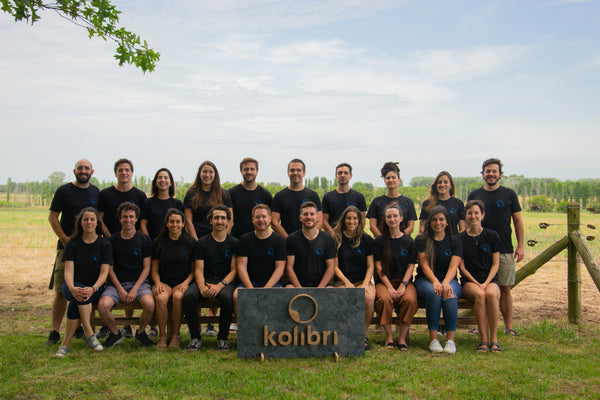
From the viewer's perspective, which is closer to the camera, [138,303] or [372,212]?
[138,303]

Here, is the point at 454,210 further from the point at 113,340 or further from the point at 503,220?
the point at 113,340

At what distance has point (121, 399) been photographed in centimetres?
473

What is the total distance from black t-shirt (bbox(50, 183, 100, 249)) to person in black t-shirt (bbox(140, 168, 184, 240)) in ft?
2.34

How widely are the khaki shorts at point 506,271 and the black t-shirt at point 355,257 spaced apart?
1900 mm

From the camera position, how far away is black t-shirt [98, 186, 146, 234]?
279 inches

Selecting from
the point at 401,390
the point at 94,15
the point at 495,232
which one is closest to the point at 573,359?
the point at 495,232

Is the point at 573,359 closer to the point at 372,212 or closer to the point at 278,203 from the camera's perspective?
the point at 372,212

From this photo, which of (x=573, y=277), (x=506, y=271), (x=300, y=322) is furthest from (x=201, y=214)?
(x=573, y=277)

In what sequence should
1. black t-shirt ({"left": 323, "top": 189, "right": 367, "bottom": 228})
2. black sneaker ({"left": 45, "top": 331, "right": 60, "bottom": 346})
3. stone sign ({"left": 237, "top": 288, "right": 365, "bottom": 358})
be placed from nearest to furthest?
stone sign ({"left": 237, "top": 288, "right": 365, "bottom": 358}), black sneaker ({"left": 45, "top": 331, "right": 60, "bottom": 346}), black t-shirt ({"left": 323, "top": 189, "right": 367, "bottom": 228})

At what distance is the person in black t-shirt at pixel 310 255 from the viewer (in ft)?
21.5

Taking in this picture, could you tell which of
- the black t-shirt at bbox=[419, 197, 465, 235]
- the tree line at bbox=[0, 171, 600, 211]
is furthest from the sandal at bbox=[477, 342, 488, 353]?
the tree line at bbox=[0, 171, 600, 211]

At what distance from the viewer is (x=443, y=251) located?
681 centimetres

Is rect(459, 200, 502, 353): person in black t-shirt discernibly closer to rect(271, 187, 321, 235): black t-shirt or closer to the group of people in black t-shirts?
the group of people in black t-shirts

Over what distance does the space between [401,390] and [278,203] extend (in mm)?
3252
